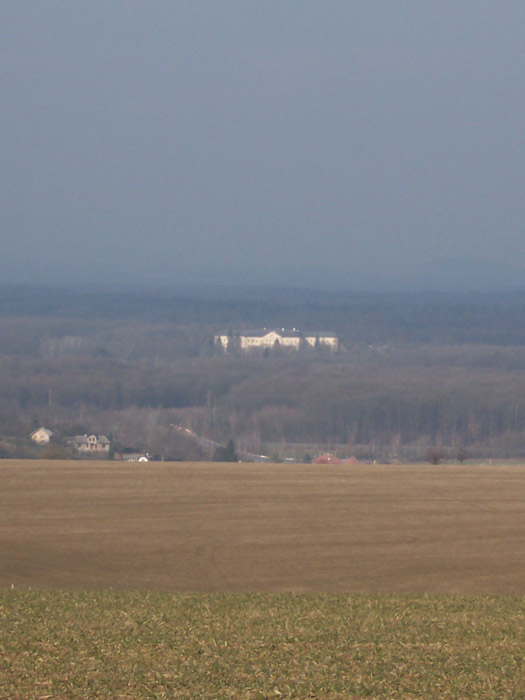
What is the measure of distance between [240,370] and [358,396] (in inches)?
346

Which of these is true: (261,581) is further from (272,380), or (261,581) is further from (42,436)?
(272,380)

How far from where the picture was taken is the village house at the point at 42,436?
32272 mm

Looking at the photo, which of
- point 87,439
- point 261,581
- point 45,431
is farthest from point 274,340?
point 261,581

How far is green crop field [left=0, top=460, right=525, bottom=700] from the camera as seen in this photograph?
252 inches

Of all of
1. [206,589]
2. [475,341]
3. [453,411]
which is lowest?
[206,589]

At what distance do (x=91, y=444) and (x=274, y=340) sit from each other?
83.1 feet

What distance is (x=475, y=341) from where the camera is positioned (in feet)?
197

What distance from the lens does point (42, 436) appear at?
3331cm

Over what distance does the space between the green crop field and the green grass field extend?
21mm

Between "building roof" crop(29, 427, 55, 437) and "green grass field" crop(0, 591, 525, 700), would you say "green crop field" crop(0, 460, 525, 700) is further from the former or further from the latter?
"building roof" crop(29, 427, 55, 437)

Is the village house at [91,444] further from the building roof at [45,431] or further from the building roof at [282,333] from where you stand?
the building roof at [282,333]

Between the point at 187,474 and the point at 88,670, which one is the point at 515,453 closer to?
the point at 187,474

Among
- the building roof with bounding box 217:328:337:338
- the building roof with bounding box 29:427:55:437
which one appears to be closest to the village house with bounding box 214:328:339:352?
the building roof with bounding box 217:328:337:338

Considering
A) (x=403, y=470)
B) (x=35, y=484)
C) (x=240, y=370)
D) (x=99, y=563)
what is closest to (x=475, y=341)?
(x=240, y=370)
